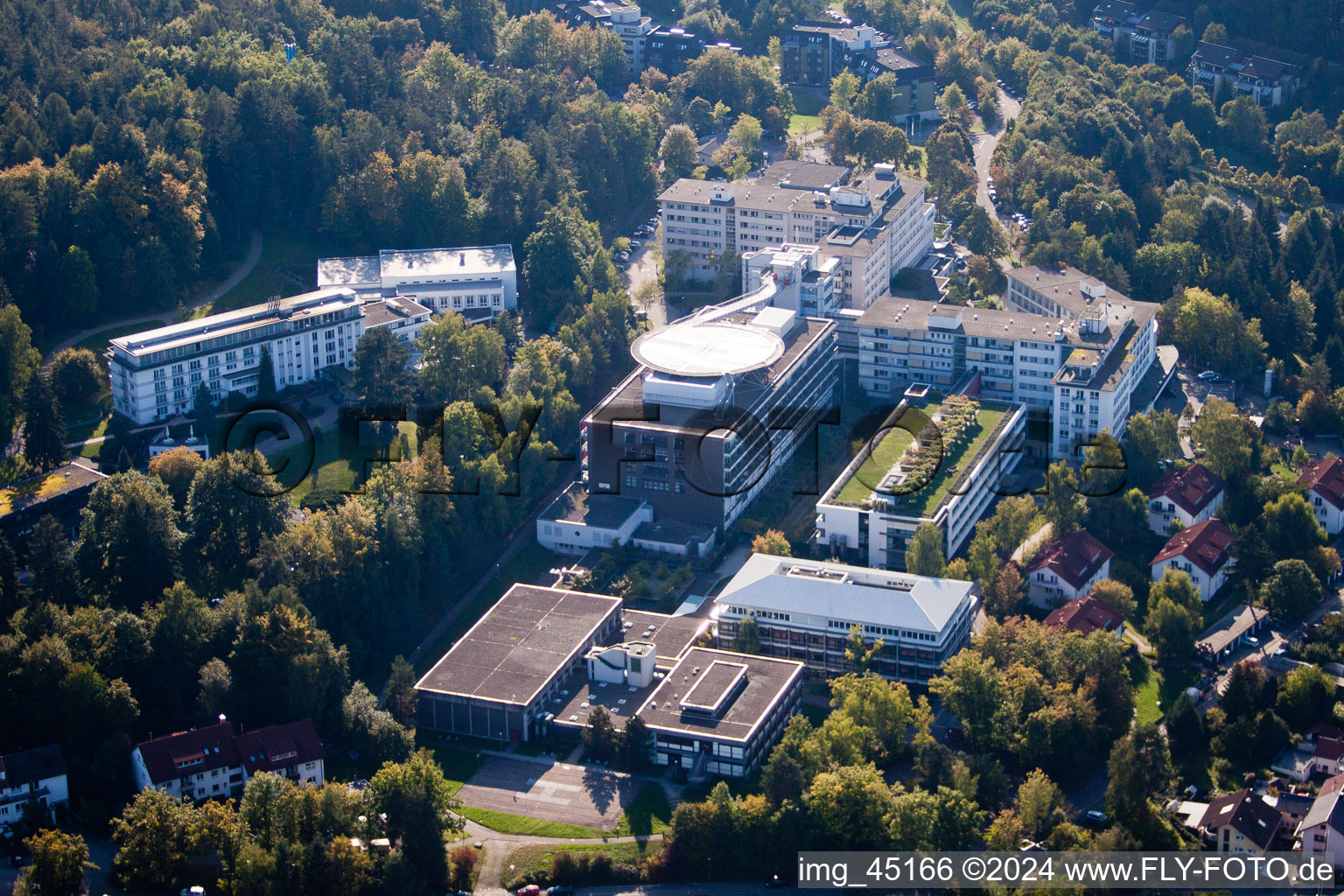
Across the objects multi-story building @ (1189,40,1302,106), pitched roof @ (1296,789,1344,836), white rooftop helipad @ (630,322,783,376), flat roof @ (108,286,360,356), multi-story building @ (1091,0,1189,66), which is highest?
multi-story building @ (1091,0,1189,66)

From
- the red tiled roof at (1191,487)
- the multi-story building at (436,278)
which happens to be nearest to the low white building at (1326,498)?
the red tiled roof at (1191,487)

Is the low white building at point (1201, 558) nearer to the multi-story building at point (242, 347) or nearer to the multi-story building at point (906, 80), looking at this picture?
the multi-story building at point (242, 347)

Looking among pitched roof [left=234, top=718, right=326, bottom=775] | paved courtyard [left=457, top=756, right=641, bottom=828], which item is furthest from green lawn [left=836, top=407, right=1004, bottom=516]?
pitched roof [left=234, top=718, right=326, bottom=775]

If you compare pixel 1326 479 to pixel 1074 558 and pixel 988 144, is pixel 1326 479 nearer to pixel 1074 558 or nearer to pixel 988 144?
pixel 1074 558

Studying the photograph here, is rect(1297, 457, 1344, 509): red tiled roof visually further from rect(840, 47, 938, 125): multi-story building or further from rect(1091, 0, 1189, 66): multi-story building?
rect(1091, 0, 1189, 66): multi-story building

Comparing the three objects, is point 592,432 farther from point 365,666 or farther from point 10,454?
point 10,454

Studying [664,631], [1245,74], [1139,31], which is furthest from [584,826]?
[1139,31]

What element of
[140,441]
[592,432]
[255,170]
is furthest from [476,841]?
[255,170]

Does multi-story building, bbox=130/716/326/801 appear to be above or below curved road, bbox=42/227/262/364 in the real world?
below

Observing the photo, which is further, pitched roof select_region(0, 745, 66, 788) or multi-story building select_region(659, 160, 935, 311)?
multi-story building select_region(659, 160, 935, 311)
